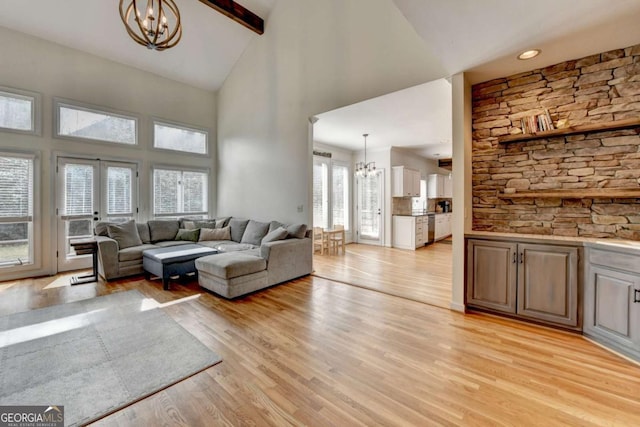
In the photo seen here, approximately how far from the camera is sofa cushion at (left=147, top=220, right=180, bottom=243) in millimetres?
5379

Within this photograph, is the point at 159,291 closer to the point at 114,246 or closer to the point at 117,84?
the point at 114,246

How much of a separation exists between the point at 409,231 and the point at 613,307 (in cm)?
493

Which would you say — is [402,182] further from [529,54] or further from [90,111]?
[90,111]

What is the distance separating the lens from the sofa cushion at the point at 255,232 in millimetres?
5250

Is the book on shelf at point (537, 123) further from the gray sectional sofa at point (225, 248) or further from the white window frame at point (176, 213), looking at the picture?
the white window frame at point (176, 213)

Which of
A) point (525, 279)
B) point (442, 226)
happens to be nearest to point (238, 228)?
point (525, 279)

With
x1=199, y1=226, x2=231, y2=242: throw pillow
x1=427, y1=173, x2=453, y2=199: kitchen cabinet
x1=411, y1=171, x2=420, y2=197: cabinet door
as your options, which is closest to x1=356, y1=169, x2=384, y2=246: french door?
x1=411, y1=171, x2=420, y2=197: cabinet door

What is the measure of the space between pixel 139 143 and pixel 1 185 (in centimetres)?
210

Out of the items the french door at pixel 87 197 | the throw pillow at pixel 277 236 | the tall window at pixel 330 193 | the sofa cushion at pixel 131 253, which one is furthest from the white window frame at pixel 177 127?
the throw pillow at pixel 277 236

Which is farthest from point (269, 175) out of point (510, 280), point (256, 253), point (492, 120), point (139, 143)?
point (510, 280)

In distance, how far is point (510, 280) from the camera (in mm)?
2910

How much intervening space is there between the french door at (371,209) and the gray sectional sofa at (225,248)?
3.55m

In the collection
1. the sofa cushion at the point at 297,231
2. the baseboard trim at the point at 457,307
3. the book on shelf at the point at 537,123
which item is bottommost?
the baseboard trim at the point at 457,307

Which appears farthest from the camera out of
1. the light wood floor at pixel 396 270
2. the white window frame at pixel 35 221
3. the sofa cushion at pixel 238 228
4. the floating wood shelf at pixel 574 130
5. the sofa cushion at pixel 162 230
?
the sofa cushion at pixel 238 228
